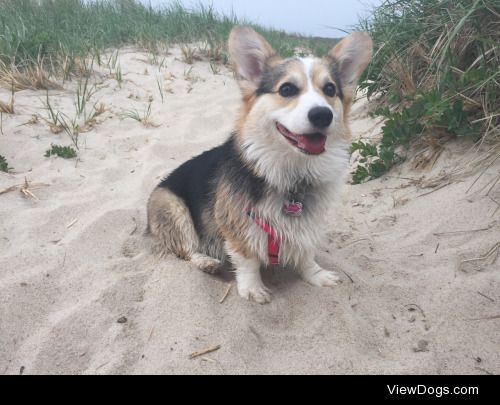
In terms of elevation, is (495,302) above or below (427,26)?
below

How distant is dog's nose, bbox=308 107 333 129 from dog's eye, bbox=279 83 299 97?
0.33m

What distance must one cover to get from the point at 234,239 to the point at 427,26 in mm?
3062

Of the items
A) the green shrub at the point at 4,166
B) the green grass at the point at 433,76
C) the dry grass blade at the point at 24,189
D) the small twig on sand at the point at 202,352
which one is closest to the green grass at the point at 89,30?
the green shrub at the point at 4,166

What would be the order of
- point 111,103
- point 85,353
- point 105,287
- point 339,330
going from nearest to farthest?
point 85,353 < point 339,330 < point 105,287 < point 111,103

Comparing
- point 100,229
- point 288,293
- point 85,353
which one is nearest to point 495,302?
point 288,293

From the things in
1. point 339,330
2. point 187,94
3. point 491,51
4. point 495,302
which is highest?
point 491,51

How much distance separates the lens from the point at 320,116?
1.99m

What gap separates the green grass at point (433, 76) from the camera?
118 inches

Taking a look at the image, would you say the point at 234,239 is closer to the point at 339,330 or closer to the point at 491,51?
the point at 339,330

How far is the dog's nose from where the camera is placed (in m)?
1.98

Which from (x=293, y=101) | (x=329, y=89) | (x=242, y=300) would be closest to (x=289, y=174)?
(x=293, y=101)

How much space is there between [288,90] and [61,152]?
109 inches

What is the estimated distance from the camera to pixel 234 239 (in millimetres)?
2424

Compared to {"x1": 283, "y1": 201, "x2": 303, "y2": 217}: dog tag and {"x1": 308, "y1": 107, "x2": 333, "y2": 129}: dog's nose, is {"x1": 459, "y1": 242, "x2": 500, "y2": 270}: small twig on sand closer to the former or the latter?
{"x1": 283, "y1": 201, "x2": 303, "y2": 217}: dog tag
